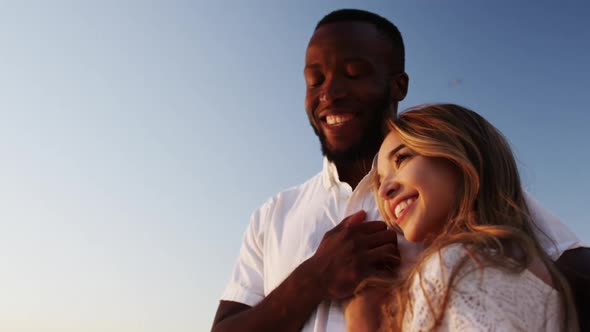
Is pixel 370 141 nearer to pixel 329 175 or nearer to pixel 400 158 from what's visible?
pixel 329 175

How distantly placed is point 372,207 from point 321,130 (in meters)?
0.71

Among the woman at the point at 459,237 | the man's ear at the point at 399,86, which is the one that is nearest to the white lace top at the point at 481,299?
the woman at the point at 459,237

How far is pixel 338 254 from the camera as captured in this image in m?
2.98

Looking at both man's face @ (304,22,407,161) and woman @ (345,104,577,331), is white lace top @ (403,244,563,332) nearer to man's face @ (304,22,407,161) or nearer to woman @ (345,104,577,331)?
woman @ (345,104,577,331)

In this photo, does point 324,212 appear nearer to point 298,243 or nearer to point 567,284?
point 298,243

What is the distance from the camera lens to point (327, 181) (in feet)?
12.4

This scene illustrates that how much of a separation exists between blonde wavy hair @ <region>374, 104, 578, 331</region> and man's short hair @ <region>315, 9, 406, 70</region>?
115cm

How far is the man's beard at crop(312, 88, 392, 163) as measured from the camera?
377cm

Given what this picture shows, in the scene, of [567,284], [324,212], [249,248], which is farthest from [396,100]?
[567,284]

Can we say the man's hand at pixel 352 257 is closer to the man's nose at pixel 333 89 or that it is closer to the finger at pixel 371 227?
the finger at pixel 371 227

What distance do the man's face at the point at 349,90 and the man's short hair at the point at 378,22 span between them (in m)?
0.15

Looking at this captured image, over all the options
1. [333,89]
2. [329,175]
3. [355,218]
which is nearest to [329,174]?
[329,175]

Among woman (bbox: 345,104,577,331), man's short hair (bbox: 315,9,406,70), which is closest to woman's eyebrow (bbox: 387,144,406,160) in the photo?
woman (bbox: 345,104,577,331)

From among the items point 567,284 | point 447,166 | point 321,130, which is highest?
point 321,130
